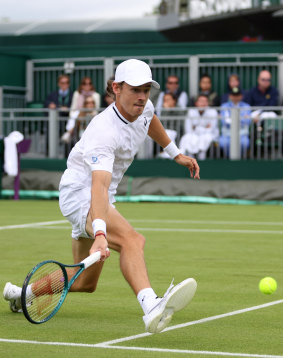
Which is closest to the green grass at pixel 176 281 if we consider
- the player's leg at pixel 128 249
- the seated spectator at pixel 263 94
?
the player's leg at pixel 128 249

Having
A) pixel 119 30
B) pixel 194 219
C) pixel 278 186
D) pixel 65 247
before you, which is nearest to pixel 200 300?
pixel 65 247

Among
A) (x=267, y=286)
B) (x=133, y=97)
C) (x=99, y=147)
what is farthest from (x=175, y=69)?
(x=99, y=147)

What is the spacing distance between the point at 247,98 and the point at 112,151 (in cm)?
1338

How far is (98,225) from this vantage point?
5809 mm

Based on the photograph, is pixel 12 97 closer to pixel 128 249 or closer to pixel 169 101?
pixel 169 101

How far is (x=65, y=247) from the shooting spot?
11453 mm

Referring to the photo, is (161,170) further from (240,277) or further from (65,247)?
(240,277)

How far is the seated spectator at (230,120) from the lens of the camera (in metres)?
18.8

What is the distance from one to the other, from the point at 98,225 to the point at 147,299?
Result: 1.78ft

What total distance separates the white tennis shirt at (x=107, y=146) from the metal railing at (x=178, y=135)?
12.3 m

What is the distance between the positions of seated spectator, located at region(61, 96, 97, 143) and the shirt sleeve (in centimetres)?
1367

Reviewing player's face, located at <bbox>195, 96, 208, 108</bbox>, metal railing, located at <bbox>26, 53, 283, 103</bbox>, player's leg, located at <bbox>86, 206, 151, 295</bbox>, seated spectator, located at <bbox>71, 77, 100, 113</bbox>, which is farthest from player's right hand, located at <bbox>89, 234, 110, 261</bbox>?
metal railing, located at <bbox>26, 53, 283, 103</bbox>

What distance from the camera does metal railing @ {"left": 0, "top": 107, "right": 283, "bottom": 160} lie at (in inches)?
739

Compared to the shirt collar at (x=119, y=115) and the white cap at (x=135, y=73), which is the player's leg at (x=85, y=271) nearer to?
the shirt collar at (x=119, y=115)
